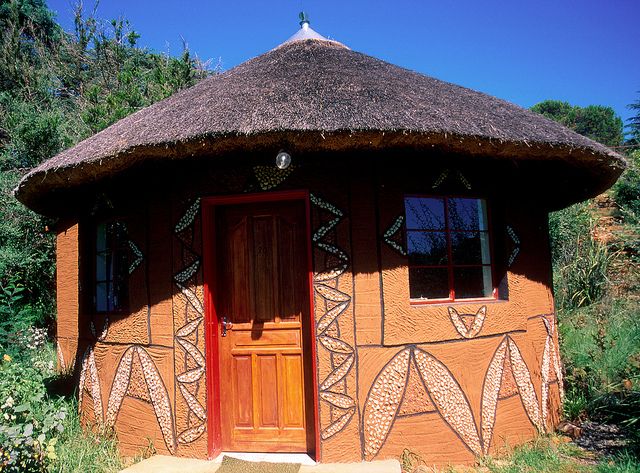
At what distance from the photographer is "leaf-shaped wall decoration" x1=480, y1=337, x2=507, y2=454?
4.22 metres

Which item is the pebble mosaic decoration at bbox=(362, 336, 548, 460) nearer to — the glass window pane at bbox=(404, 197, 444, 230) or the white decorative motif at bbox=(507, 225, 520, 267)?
the white decorative motif at bbox=(507, 225, 520, 267)

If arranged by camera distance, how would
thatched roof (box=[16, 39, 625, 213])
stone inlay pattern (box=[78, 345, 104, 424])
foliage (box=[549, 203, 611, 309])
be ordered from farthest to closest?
foliage (box=[549, 203, 611, 309]), stone inlay pattern (box=[78, 345, 104, 424]), thatched roof (box=[16, 39, 625, 213])

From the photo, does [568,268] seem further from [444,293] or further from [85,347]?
[85,347]

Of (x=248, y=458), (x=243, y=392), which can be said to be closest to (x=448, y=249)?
(x=243, y=392)

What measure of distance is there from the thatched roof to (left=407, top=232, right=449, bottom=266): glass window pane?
81 centimetres

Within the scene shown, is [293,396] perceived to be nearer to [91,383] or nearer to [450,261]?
[450,261]

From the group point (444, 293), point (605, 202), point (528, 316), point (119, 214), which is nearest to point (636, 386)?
point (528, 316)

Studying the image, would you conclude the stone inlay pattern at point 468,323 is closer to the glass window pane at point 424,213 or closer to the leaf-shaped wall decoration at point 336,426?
the glass window pane at point 424,213

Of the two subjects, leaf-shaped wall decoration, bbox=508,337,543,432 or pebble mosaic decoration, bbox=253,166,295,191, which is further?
leaf-shaped wall decoration, bbox=508,337,543,432

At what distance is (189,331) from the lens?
425 centimetres

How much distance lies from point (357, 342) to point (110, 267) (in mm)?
2855

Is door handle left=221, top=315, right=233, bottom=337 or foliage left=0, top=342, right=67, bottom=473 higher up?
door handle left=221, top=315, right=233, bottom=337

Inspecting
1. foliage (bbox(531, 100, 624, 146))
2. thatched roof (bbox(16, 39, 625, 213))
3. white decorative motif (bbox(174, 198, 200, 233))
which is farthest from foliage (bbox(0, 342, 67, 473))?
foliage (bbox(531, 100, 624, 146))

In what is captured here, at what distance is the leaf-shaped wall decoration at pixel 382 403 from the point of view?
12.9 feet
